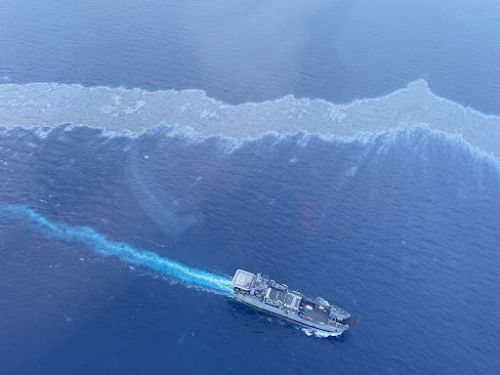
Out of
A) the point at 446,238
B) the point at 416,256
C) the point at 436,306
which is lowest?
the point at 436,306

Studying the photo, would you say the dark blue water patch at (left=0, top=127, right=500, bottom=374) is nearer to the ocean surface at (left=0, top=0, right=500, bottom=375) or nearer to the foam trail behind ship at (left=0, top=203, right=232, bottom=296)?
the ocean surface at (left=0, top=0, right=500, bottom=375)

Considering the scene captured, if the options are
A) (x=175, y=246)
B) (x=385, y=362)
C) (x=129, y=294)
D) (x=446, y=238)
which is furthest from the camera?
(x=446, y=238)

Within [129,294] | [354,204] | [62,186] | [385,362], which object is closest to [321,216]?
[354,204]

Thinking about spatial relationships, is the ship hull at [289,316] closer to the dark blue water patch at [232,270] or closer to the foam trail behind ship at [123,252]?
the dark blue water patch at [232,270]

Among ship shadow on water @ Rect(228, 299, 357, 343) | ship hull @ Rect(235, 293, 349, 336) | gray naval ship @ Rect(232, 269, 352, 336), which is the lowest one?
ship shadow on water @ Rect(228, 299, 357, 343)

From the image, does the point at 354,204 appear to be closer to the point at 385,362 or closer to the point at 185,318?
the point at 385,362

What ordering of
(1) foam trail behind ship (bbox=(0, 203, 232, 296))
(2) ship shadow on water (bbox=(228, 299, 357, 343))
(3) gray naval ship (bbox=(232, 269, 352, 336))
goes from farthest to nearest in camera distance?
(1) foam trail behind ship (bbox=(0, 203, 232, 296))
(2) ship shadow on water (bbox=(228, 299, 357, 343))
(3) gray naval ship (bbox=(232, 269, 352, 336))

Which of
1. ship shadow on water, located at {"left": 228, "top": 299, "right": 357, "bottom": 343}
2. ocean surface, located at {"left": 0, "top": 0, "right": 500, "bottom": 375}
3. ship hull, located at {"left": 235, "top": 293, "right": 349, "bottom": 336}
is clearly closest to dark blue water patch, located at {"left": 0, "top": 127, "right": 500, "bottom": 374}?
ocean surface, located at {"left": 0, "top": 0, "right": 500, "bottom": 375}
